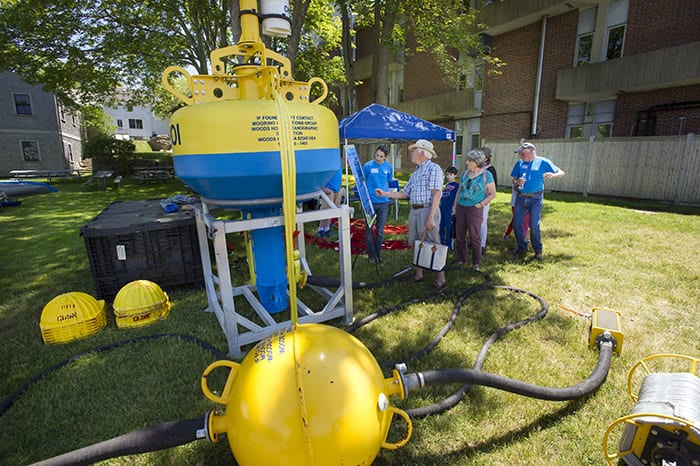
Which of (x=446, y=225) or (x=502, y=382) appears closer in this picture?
(x=502, y=382)

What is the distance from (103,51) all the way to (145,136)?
146 feet

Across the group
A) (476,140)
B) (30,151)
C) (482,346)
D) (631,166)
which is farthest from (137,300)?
(30,151)

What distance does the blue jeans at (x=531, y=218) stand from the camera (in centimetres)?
543

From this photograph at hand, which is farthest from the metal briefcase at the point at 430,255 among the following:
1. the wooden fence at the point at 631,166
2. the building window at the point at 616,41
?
the building window at the point at 616,41

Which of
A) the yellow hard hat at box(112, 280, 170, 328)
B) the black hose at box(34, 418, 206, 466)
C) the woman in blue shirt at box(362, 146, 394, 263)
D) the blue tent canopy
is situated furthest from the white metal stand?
the blue tent canopy

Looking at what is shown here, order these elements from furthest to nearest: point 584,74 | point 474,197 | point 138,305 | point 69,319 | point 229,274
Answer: point 584,74 < point 474,197 < point 138,305 < point 69,319 < point 229,274

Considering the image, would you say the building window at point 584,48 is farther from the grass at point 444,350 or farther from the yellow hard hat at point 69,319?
the yellow hard hat at point 69,319

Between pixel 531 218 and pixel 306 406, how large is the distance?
4994mm

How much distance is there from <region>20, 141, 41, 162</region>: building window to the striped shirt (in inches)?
1120

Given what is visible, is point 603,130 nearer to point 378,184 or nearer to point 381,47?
point 381,47

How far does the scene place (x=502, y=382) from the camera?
216 cm

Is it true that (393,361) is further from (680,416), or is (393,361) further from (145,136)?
(145,136)

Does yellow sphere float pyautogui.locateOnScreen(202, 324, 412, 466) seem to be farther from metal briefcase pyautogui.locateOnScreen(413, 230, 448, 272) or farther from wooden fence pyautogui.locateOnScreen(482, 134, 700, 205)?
wooden fence pyautogui.locateOnScreen(482, 134, 700, 205)

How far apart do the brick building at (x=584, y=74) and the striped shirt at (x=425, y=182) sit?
477 inches
